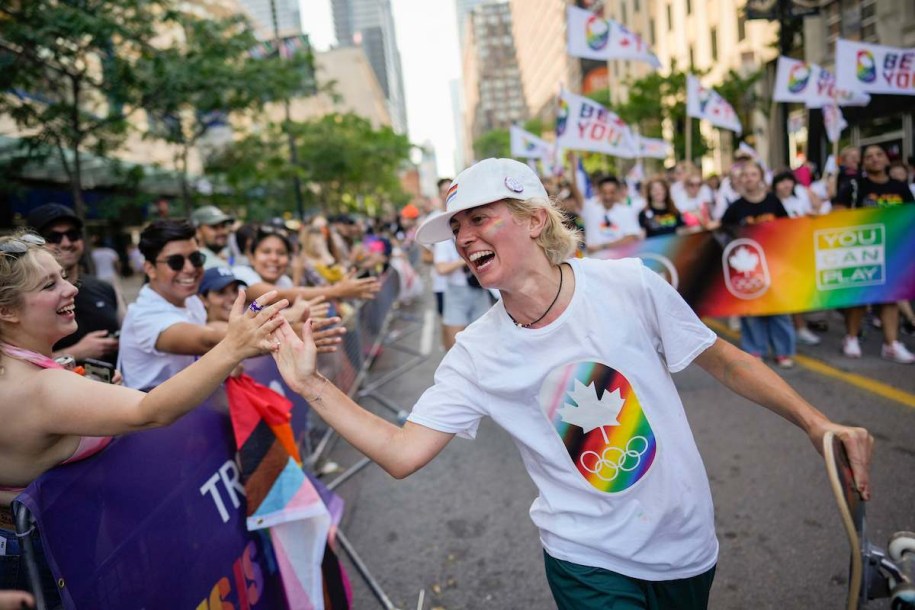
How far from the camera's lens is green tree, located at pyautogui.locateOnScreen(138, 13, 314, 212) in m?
9.84

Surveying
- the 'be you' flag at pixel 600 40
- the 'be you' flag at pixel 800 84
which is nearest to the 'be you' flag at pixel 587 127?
the 'be you' flag at pixel 600 40

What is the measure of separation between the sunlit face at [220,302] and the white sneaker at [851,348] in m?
5.91

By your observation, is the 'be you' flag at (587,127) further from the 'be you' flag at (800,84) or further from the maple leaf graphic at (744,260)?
the maple leaf graphic at (744,260)

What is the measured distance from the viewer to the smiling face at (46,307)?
76.9 inches

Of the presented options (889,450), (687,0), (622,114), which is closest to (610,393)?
(889,450)

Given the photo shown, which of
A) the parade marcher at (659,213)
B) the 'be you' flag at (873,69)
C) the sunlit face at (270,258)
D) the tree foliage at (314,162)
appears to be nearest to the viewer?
the sunlit face at (270,258)

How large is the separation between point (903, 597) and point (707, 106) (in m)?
12.8

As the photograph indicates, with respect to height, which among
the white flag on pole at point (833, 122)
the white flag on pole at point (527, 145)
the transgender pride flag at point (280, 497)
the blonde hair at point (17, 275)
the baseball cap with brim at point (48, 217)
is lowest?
the transgender pride flag at point (280, 497)

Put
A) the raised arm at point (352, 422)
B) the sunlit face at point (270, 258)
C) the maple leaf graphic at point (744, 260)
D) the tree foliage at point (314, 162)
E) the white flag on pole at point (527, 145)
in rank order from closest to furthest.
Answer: the raised arm at point (352, 422)
the sunlit face at point (270, 258)
the maple leaf graphic at point (744, 260)
the tree foliage at point (314, 162)
the white flag on pole at point (527, 145)

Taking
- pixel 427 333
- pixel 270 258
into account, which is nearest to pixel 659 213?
pixel 427 333

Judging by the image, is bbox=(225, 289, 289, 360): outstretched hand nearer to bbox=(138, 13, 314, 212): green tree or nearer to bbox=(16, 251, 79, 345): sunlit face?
bbox=(16, 251, 79, 345): sunlit face

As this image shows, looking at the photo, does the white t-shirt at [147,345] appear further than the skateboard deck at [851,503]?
Yes

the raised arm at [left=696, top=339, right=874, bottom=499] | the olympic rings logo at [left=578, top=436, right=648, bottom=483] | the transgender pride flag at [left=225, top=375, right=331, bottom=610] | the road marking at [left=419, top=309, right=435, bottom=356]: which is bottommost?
the road marking at [left=419, top=309, right=435, bottom=356]

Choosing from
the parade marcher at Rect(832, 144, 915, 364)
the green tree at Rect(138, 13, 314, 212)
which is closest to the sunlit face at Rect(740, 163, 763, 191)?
the parade marcher at Rect(832, 144, 915, 364)
